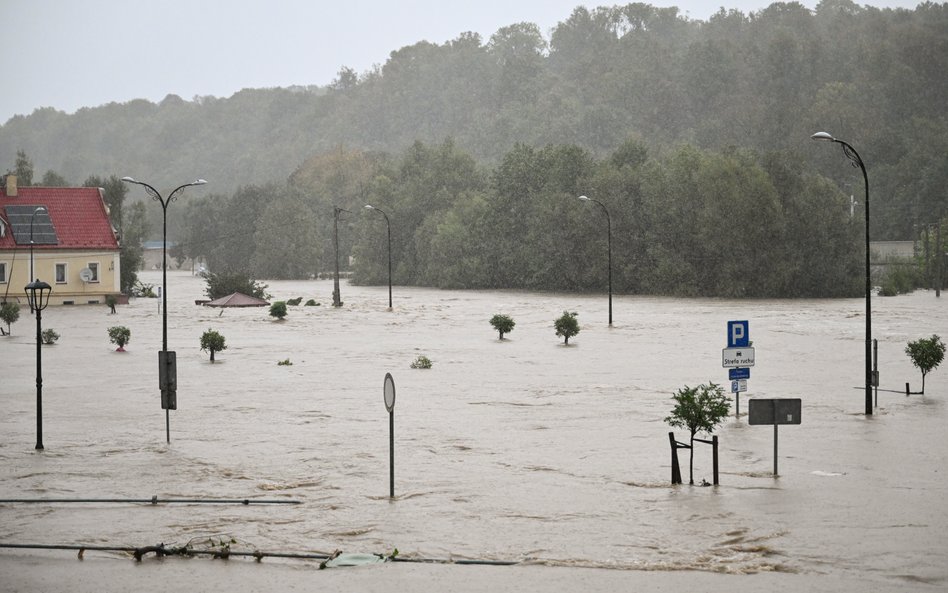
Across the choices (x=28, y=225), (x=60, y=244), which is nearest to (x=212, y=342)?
(x=60, y=244)

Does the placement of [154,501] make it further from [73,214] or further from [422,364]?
[73,214]

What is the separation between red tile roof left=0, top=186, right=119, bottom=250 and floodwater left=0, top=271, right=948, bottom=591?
35.1 metres

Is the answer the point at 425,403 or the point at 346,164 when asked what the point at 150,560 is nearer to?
the point at 425,403

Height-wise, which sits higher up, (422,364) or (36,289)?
(36,289)

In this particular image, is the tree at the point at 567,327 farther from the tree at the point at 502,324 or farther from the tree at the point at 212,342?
the tree at the point at 212,342

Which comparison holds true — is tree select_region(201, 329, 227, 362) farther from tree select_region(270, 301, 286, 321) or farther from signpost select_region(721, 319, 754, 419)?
tree select_region(270, 301, 286, 321)

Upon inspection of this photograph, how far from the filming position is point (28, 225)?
77.4 meters

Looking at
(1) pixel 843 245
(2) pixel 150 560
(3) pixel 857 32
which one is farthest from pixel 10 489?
(3) pixel 857 32

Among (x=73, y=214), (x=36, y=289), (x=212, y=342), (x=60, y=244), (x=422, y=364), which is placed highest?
(x=73, y=214)

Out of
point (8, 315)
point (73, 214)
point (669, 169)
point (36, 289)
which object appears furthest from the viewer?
point (669, 169)

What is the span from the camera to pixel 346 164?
171875mm

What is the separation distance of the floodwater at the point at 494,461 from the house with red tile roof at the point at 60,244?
33.3 metres

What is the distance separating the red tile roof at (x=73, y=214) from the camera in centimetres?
7775

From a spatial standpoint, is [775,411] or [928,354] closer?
[775,411]
